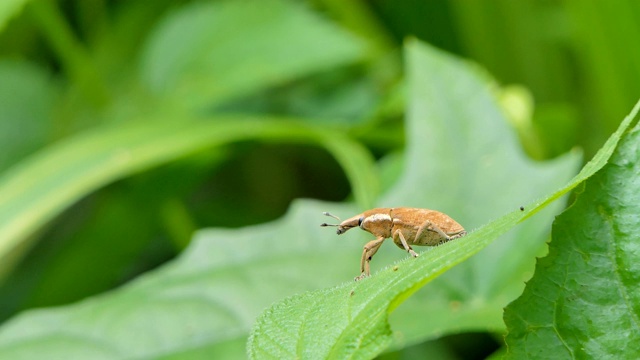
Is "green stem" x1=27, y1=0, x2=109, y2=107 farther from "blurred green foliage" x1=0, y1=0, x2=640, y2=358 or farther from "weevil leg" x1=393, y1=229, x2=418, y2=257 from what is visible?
"weevil leg" x1=393, y1=229, x2=418, y2=257

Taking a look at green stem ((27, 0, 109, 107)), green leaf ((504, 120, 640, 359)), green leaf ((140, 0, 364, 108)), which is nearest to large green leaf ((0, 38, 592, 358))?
green leaf ((504, 120, 640, 359))

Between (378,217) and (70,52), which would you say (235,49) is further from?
(378,217)

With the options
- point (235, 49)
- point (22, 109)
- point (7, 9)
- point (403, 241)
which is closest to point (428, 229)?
point (403, 241)

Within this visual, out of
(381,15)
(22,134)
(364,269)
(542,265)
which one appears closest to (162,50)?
(22,134)

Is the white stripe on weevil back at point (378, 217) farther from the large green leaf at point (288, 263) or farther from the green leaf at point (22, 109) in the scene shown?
the green leaf at point (22, 109)

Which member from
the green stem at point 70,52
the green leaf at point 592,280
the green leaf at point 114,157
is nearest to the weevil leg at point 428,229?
the green leaf at point 592,280

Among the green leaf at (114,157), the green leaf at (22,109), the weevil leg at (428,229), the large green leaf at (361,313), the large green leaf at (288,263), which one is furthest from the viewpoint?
the green leaf at (22,109)
